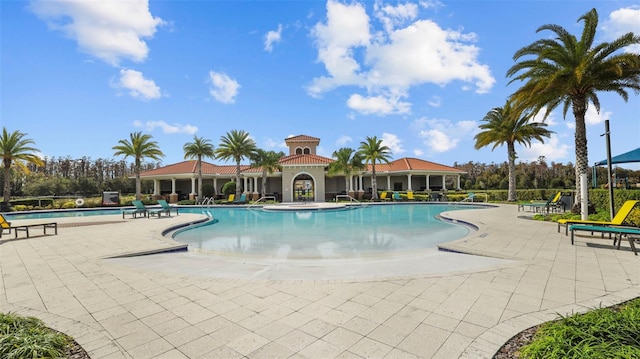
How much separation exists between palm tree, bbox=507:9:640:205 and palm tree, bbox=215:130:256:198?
79.3 ft

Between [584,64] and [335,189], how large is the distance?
26.8 metres

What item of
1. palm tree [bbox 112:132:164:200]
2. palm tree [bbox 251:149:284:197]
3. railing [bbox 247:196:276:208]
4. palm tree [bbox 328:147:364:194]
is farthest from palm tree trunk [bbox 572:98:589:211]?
palm tree [bbox 112:132:164:200]

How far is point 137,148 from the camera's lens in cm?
3048

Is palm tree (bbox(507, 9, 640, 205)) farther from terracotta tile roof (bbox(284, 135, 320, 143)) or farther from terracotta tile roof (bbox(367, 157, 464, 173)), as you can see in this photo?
terracotta tile roof (bbox(284, 135, 320, 143))

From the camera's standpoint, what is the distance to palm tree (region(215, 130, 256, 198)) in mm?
30922

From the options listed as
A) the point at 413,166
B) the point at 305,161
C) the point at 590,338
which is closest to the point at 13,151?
the point at 305,161

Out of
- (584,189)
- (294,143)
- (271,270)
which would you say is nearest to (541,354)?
(271,270)

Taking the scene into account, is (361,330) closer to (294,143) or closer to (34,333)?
(34,333)

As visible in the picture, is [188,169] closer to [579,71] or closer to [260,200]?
[260,200]

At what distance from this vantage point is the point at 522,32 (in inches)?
531

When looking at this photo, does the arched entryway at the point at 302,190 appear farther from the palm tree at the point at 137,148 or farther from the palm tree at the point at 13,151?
the palm tree at the point at 13,151

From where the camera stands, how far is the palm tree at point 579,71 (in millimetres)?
11727

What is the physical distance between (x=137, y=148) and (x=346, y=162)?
71.3 feet

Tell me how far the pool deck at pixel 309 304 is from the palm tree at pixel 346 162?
22908mm
